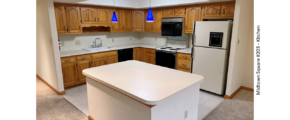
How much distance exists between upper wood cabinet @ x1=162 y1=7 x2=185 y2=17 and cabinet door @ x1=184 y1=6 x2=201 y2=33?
14 centimetres

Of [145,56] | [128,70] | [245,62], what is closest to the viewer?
[128,70]

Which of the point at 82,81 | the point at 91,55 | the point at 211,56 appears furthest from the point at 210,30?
the point at 82,81

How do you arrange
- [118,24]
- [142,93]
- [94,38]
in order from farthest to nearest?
[118,24]
[94,38]
[142,93]

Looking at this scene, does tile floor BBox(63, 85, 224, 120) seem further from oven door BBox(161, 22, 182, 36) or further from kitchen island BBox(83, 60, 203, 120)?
oven door BBox(161, 22, 182, 36)

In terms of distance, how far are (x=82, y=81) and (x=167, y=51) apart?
87.7 inches

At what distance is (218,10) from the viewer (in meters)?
3.59

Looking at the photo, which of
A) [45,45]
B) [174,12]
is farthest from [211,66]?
[45,45]

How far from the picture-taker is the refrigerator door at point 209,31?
3048 mm

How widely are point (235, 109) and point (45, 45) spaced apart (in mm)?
3978

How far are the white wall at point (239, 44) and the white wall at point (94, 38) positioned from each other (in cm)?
329

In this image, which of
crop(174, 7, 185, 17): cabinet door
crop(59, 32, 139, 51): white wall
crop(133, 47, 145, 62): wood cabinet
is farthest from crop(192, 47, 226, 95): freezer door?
crop(59, 32, 139, 51): white wall

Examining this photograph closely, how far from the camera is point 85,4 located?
395 cm

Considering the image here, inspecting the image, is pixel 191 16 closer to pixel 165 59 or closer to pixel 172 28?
pixel 172 28

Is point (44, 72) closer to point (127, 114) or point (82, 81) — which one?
point (82, 81)
